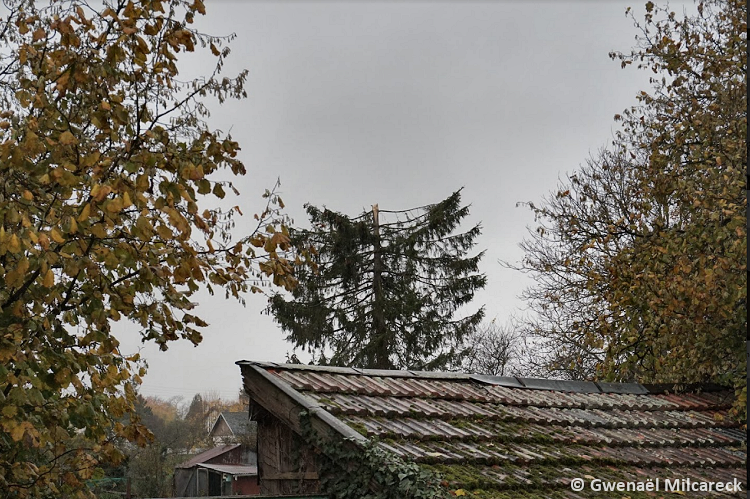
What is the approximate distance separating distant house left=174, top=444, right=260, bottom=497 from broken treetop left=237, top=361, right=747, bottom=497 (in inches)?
989

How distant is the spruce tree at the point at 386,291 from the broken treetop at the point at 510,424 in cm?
1951

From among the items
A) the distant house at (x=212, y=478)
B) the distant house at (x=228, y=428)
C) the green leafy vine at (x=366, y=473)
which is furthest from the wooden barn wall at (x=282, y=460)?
the distant house at (x=228, y=428)

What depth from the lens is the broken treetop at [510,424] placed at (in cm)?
572

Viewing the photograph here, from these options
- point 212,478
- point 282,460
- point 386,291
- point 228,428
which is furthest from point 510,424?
point 228,428

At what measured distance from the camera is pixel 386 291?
2955 centimetres

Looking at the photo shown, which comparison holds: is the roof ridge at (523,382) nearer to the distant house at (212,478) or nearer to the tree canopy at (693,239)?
Answer: the tree canopy at (693,239)

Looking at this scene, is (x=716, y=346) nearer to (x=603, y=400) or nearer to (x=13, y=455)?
(x=603, y=400)

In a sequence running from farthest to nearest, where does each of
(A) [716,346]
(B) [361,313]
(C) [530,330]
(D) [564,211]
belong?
1. (B) [361,313]
2. (C) [530,330]
3. (D) [564,211]
4. (A) [716,346]

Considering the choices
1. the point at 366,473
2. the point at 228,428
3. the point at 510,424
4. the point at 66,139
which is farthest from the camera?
the point at 228,428

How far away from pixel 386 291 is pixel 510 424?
22733mm

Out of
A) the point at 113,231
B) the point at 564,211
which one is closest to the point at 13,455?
the point at 113,231

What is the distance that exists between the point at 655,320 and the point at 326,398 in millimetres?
6231

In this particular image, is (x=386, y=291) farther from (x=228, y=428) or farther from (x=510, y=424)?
(x=228, y=428)

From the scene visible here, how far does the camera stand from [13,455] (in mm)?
5469
